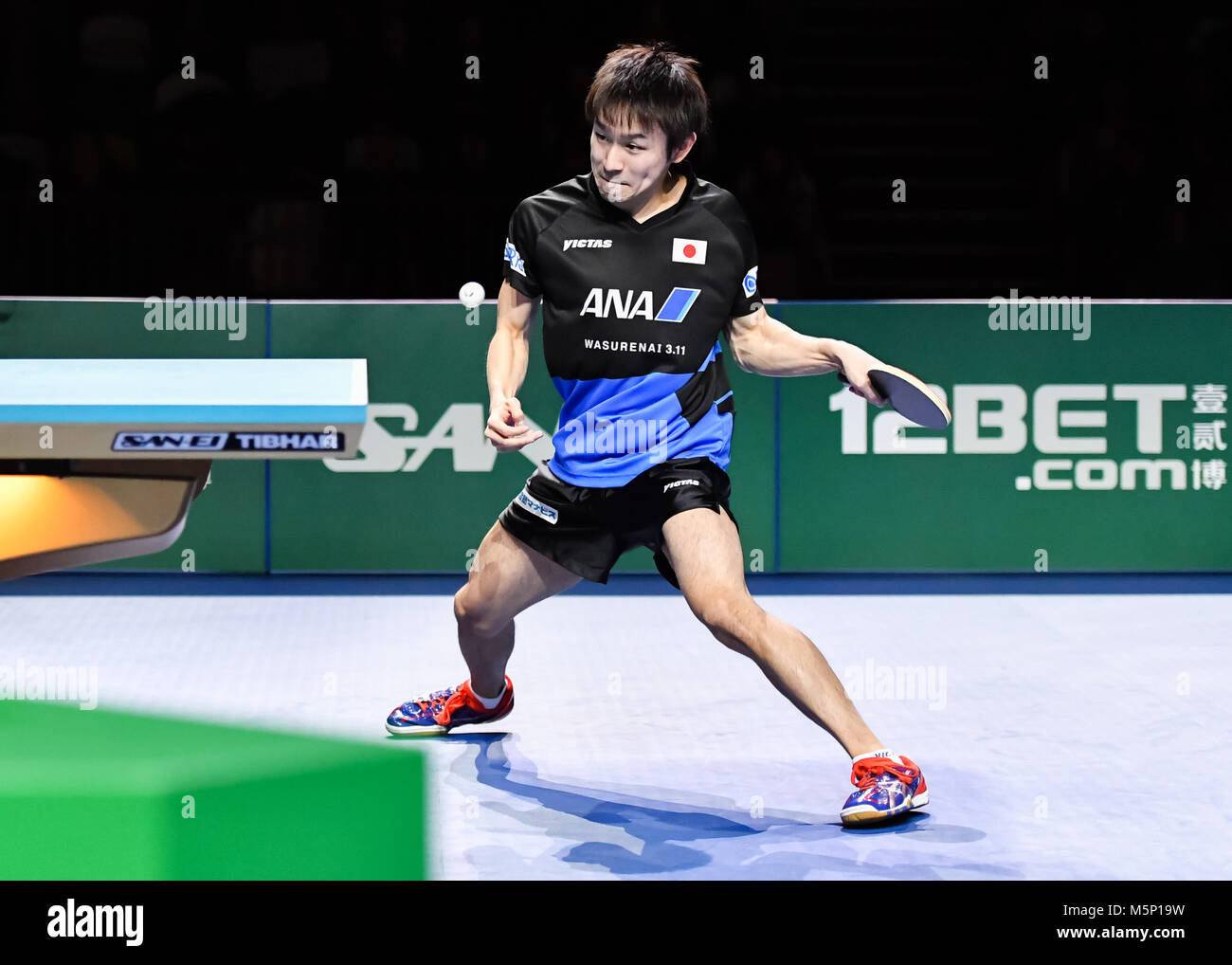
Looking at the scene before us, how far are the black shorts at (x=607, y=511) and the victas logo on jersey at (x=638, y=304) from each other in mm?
350

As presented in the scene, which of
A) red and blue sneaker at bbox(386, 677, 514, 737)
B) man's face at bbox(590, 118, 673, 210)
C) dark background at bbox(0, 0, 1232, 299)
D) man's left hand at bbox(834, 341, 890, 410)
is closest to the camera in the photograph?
man's left hand at bbox(834, 341, 890, 410)

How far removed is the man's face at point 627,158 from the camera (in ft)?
12.3

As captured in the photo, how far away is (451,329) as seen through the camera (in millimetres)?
7969

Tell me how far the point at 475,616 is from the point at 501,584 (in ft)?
0.60

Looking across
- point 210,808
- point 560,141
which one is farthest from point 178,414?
point 560,141

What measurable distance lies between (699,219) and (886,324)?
4.20m

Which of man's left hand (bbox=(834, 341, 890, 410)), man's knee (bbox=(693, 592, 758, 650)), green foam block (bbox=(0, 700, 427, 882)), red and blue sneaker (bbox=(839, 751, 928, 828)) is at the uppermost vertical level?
man's left hand (bbox=(834, 341, 890, 410))

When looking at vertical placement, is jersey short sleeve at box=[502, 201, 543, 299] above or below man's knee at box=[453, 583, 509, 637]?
above

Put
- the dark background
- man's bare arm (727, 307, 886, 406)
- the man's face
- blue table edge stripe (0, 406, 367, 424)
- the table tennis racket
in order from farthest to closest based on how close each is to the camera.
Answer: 1. the dark background
2. man's bare arm (727, 307, 886, 406)
3. the man's face
4. the table tennis racket
5. blue table edge stripe (0, 406, 367, 424)

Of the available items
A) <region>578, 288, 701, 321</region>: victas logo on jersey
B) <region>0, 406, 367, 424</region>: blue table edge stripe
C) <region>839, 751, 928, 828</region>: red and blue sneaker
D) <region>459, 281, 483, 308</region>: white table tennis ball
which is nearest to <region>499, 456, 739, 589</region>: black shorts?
<region>578, 288, 701, 321</region>: victas logo on jersey

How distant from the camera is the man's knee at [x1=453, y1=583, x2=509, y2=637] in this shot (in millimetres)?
4281

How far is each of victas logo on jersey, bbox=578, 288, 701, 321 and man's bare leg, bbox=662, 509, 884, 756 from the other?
47cm

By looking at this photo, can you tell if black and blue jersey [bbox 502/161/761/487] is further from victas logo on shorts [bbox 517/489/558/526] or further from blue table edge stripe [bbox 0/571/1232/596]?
blue table edge stripe [bbox 0/571/1232/596]

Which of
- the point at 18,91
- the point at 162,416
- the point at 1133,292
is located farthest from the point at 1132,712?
the point at 18,91
